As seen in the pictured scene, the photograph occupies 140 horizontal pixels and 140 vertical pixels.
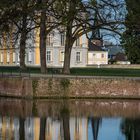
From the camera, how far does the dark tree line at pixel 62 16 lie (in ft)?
130

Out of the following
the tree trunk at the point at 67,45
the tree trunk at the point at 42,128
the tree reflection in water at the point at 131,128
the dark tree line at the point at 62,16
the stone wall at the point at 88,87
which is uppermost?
the dark tree line at the point at 62,16

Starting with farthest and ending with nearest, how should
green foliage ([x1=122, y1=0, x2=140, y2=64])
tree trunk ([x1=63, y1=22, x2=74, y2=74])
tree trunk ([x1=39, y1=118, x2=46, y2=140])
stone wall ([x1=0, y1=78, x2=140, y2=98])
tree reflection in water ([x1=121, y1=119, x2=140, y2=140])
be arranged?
tree trunk ([x1=63, y1=22, x2=74, y2=74])
stone wall ([x1=0, y1=78, x2=140, y2=98])
green foliage ([x1=122, y1=0, x2=140, y2=64])
tree reflection in water ([x1=121, y1=119, x2=140, y2=140])
tree trunk ([x1=39, y1=118, x2=46, y2=140])

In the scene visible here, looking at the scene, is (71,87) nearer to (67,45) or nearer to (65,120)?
(67,45)

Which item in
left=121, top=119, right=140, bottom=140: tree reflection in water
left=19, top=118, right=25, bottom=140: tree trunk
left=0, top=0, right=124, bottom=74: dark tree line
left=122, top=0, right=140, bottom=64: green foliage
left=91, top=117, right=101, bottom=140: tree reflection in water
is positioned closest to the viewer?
left=19, top=118, right=25, bottom=140: tree trunk

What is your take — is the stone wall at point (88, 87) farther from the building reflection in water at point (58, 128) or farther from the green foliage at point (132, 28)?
the building reflection in water at point (58, 128)

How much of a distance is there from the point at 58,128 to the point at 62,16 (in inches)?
751

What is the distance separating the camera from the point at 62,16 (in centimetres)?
4334

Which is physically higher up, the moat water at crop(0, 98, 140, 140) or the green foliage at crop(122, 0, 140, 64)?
the green foliage at crop(122, 0, 140, 64)

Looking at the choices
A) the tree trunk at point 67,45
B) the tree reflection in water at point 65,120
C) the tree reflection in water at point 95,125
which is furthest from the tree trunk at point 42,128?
the tree trunk at point 67,45

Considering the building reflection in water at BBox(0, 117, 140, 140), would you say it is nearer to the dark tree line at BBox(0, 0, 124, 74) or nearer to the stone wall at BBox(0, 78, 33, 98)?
the dark tree line at BBox(0, 0, 124, 74)

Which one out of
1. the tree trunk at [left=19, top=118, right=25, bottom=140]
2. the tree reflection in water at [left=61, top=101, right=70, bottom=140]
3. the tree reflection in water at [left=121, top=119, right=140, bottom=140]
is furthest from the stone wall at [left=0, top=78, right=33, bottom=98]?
the tree reflection in water at [left=121, top=119, right=140, bottom=140]

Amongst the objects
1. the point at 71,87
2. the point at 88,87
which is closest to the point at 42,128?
the point at 71,87

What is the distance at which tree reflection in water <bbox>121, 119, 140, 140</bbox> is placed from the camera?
23.4 meters

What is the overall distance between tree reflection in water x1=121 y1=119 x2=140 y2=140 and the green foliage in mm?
15707
